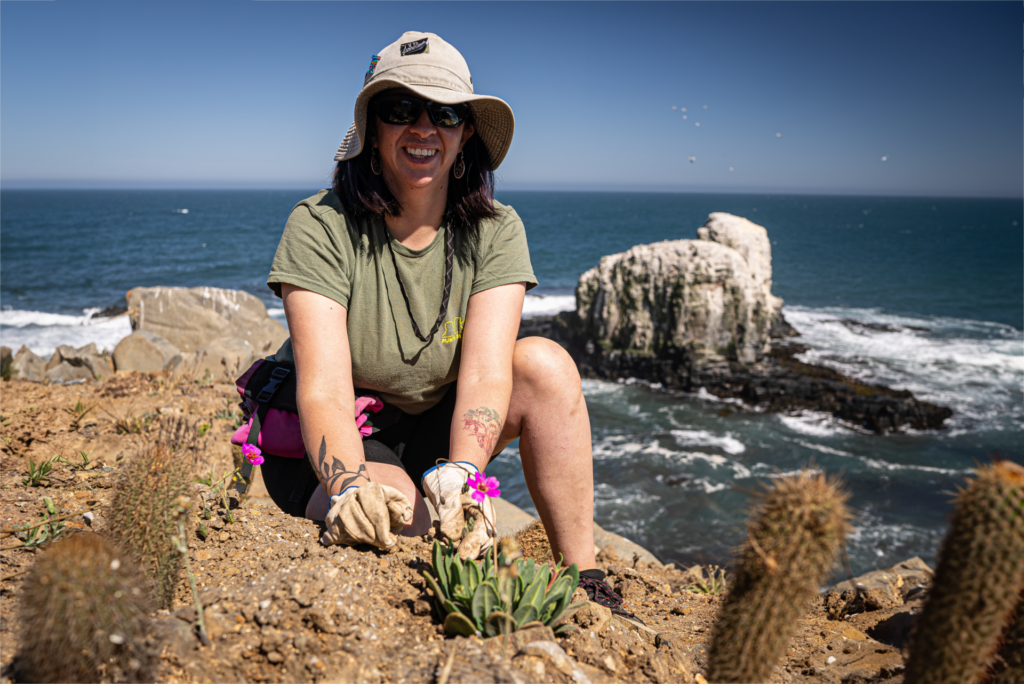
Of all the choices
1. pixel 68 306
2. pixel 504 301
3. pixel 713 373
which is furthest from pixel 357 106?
pixel 68 306

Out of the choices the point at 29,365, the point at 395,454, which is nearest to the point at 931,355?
the point at 395,454

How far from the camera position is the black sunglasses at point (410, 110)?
102 inches

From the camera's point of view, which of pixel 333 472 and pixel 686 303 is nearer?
pixel 333 472

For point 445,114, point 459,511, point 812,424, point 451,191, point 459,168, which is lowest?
point 812,424

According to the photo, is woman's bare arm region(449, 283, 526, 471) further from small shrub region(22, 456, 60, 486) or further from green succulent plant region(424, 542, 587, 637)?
small shrub region(22, 456, 60, 486)

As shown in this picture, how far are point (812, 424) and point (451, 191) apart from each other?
42.6 ft

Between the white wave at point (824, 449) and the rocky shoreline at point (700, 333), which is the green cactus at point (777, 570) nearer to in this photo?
the white wave at point (824, 449)

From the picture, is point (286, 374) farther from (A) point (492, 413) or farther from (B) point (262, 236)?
(B) point (262, 236)

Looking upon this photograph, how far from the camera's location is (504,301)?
2795mm

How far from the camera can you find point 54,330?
19.4 m

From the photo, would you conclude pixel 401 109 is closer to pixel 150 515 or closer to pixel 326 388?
pixel 326 388

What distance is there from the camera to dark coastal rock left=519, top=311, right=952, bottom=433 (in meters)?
13.5

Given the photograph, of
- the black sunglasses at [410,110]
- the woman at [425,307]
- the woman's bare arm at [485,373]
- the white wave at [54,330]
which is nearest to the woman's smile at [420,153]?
the woman at [425,307]

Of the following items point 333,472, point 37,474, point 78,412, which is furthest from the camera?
point 78,412
